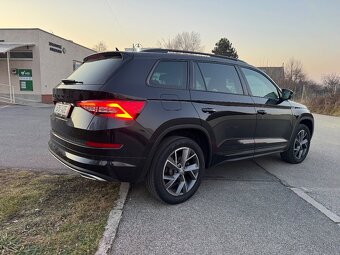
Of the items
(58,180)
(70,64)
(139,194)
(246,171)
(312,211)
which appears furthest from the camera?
(70,64)

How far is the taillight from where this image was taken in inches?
128

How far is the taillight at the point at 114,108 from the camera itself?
3.24 m

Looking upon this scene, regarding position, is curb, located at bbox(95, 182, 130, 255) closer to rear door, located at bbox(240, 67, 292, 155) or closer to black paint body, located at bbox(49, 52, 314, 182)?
black paint body, located at bbox(49, 52, 314, 182)

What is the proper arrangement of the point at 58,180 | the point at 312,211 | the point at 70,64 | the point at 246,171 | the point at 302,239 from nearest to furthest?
the point at 302,239 < the point at 312,211 < the point at 58,180 < the point at 246,171 < the point at 70,64

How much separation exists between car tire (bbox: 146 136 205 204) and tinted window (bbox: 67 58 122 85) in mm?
1022

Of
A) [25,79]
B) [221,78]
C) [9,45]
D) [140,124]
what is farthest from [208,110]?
[25,79]

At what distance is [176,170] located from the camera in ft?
12.7

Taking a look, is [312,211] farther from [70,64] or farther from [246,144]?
[70,64]

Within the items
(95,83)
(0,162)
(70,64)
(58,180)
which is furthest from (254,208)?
(70,64)

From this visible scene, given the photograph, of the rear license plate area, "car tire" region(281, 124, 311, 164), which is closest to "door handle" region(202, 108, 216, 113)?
the rear license plate area

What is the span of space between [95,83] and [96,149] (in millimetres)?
734

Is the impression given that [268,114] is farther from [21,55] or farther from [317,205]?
[21,55]

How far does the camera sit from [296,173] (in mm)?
5496

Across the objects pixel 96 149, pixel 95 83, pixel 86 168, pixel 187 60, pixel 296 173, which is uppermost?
pixel 187 60
